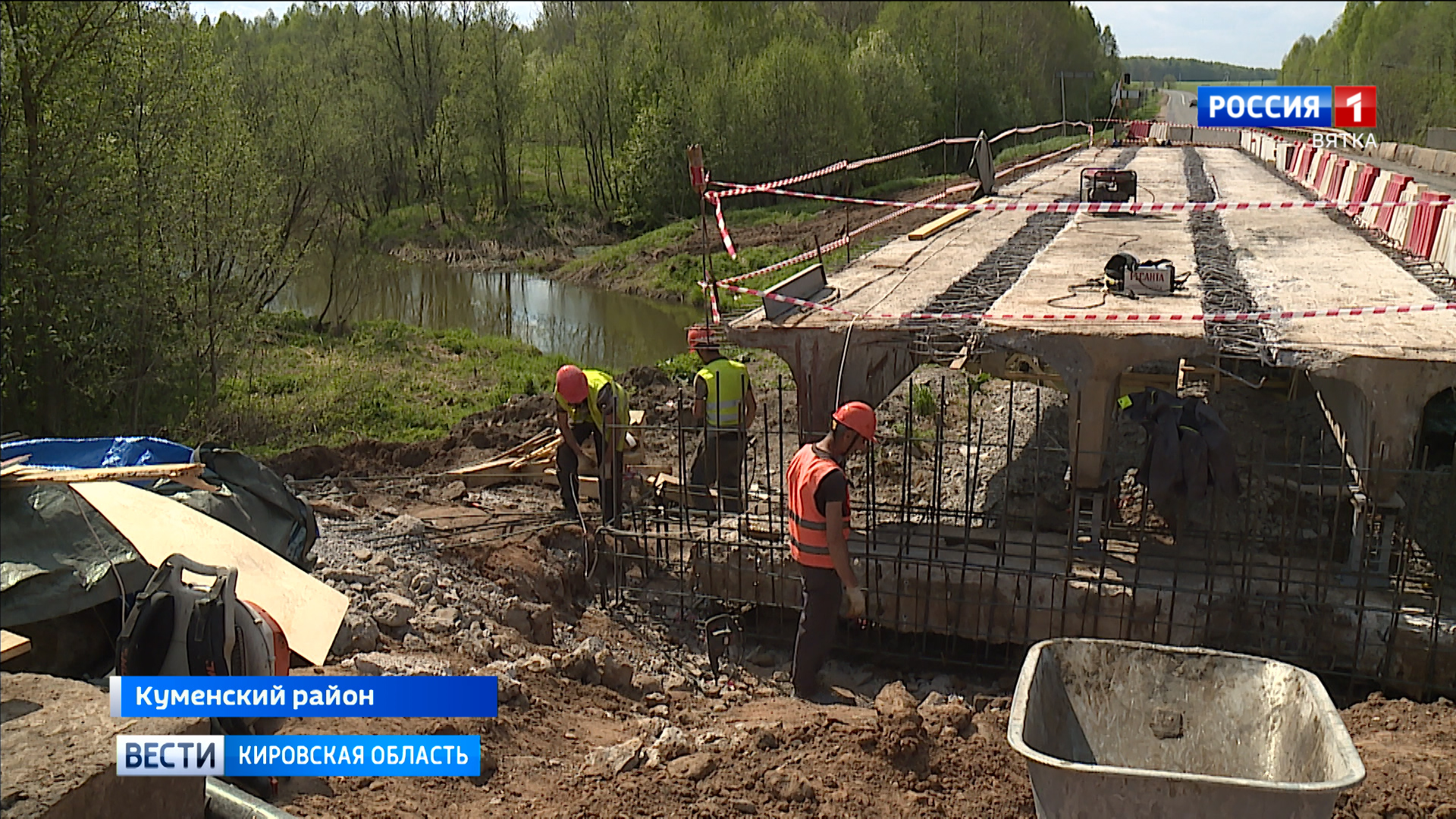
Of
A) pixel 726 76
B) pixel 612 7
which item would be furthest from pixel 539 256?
pixel 612 7

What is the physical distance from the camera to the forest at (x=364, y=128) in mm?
10305

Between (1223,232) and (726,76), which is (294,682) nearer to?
(1223,232)

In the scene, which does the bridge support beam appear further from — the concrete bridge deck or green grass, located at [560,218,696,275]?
green grass, located at [560,218,696,275]

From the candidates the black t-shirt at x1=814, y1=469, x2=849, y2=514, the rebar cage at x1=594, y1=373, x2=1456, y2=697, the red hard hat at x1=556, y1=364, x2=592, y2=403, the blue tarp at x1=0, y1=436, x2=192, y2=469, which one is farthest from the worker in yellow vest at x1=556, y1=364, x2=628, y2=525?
the blue tarp at x1=0, y1=436, x2=192, y2=469

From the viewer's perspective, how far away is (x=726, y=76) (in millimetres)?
35938

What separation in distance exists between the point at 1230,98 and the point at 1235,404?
35470 millimetres

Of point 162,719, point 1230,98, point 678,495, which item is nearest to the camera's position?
point 162,719

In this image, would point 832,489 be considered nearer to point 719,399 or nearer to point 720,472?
point 719,399

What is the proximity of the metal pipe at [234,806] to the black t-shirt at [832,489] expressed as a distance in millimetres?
3081

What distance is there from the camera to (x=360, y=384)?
611 inches

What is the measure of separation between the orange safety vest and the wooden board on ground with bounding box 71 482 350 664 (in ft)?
7.87

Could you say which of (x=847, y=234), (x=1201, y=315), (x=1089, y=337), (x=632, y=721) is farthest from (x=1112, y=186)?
(x=632, y=721)

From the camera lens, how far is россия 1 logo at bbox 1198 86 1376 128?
122ft
